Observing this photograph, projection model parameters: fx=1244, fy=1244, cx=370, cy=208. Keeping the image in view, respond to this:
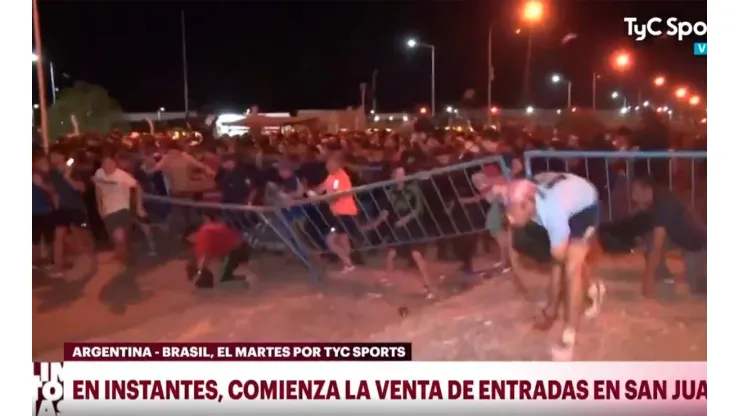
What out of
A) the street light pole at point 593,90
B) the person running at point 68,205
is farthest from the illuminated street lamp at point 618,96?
the person running at point 68,205

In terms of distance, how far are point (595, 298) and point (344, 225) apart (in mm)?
943

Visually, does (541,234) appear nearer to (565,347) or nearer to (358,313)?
(565,347)

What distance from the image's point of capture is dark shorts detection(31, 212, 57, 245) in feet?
14.6

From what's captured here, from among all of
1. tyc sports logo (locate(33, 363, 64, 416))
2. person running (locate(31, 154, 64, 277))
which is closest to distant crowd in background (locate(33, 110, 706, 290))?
person running (locate(31, 154, 64, 277))

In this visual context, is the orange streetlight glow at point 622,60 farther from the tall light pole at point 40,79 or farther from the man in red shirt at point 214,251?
the tall light pole at point 40,79

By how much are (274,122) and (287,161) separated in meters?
0.15

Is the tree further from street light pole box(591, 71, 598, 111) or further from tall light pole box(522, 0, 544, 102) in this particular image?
street light pole box(591, 71, 598, 111)

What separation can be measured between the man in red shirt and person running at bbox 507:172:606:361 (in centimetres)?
99

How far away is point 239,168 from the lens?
4516mm

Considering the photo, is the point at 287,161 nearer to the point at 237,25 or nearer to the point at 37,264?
the point at 237,25

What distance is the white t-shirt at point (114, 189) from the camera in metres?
4.50
